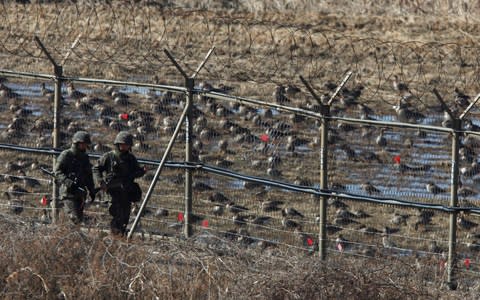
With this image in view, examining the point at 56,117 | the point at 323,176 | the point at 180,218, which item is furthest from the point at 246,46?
the point at 323,176

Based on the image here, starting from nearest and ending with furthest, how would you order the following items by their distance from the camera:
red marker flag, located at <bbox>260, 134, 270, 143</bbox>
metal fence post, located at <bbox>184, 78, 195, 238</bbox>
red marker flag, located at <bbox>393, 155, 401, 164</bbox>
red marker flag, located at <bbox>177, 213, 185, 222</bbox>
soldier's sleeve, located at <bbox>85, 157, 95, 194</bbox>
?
red marker flag, located at <bbox>393, 155, 401, 164</bbox>, soldier's sleeve, located at <bbox>85, 157, 95, 194</bbox>, metal fence post, located at <bbox>184, 78, 195, 238</bbox>, red marker flag, located at <bbox>177, 213, 185, 222</bbox>, red marker flag, located at <bbox>260, 134, 270, 143</bbox>

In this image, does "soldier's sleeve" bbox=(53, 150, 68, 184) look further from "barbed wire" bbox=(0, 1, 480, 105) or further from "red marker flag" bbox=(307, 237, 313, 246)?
"barbed wire" bbox=(0, 1, 480, 105)

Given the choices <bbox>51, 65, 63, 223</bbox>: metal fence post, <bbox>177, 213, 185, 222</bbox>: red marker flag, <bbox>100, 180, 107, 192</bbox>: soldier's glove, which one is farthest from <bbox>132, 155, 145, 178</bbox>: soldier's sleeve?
<bbox>51, 65, 63, 223</bbox>: metal fence post

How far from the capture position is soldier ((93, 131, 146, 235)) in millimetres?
16703

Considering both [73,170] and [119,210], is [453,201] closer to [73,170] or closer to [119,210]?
[119,210]

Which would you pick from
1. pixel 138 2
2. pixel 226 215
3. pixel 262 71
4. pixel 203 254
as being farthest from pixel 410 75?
pixel 203 254

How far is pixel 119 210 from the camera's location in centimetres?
1689

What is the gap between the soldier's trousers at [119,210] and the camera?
16797mm

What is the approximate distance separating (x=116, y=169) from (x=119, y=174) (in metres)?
0.07

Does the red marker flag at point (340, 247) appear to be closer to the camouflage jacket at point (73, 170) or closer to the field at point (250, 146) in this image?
the field at point (250, 146)

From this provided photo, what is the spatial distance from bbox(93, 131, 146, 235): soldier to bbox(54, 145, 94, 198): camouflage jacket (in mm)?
148

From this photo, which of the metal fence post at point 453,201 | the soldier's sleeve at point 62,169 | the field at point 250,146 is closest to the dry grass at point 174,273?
the field at point 250,146

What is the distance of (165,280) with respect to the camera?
13.6 meters

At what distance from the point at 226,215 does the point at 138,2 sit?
1860 centimetres
